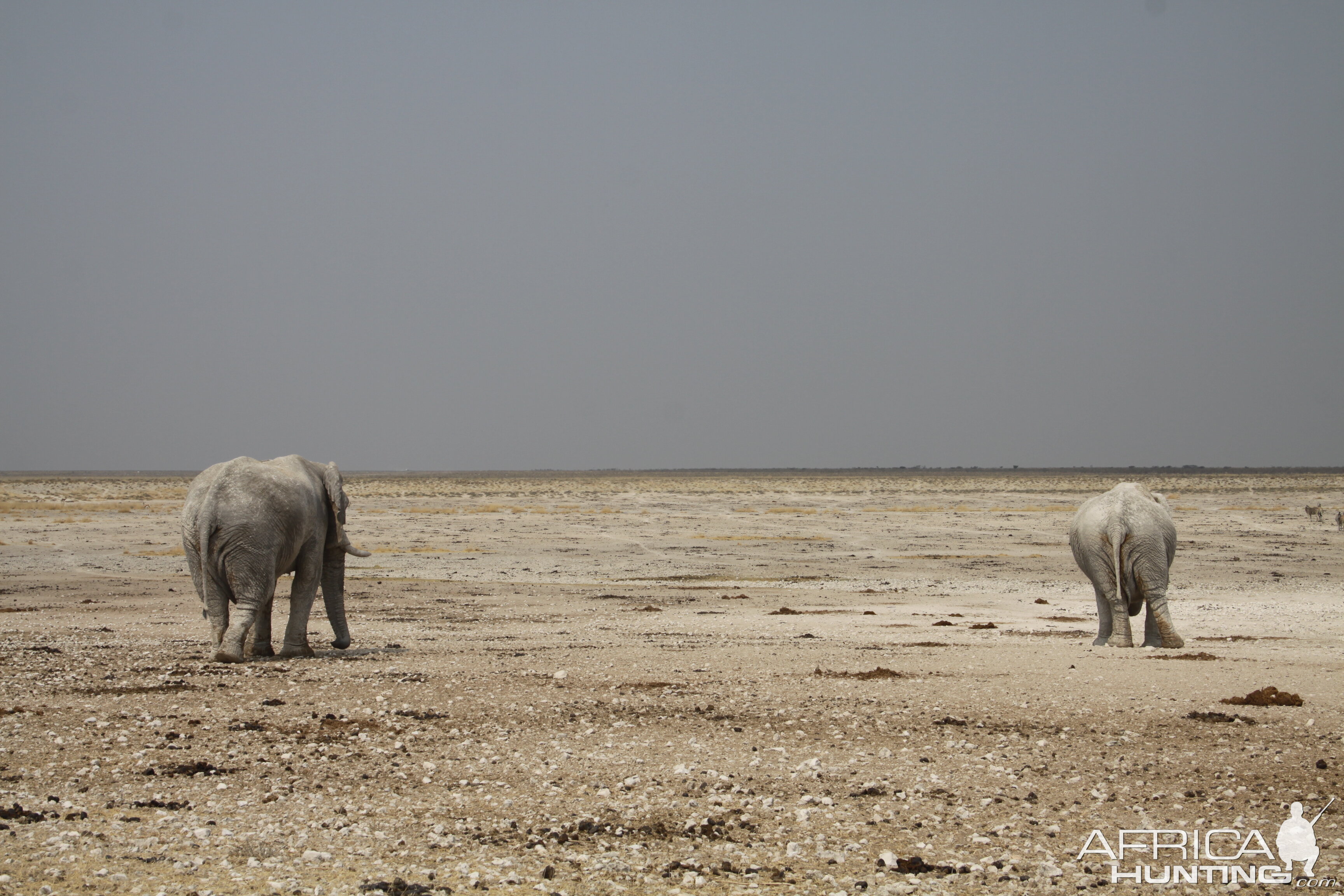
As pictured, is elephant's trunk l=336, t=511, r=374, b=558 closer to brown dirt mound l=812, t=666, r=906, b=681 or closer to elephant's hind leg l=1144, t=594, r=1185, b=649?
brown dirt mound l=812, t=666, r=906, b=681

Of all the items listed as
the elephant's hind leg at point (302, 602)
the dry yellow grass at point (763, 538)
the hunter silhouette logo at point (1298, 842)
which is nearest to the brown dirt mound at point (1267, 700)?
the hunter silhouette logo at point (1298, 842)

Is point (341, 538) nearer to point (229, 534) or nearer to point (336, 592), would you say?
point (336, 592)

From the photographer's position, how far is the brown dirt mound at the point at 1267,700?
1070cm

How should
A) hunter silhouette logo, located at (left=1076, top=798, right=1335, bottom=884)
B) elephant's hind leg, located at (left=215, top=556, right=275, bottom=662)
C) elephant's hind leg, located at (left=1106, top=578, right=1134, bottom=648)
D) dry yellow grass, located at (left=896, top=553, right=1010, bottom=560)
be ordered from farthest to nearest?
dry yellow grass, located at (left=896, top=553, right=1010, bottom=560) → elephant's hind leg, located at (left=1106, top=578, right=1134, bottom=648) → elephant's hind leg, located at (left=215, top=556, right=275, bottom=662) → hunter silhouette logo, located at (left=1076, top=798, right=1335, bottom=884)

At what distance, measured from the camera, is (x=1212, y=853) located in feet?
22.5

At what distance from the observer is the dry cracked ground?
6652mm

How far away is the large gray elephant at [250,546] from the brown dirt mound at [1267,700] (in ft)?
36.4

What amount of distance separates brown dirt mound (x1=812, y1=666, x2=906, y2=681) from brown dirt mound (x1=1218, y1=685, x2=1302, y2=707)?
3.46 meters

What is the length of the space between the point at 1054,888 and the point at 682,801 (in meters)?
2.64

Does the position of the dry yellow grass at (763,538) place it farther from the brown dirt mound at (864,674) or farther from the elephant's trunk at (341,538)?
the brown dirt mound at (864,674)

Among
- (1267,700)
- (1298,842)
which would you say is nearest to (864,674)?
(1267,700)

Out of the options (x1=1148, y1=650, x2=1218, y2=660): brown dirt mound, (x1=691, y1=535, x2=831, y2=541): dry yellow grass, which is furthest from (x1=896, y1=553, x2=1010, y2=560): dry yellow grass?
(x1=1148, y1=650, x2=1218, y2=660): brown dirt mound

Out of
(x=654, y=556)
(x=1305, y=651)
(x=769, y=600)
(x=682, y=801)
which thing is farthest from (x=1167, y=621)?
(x=654, y=556)

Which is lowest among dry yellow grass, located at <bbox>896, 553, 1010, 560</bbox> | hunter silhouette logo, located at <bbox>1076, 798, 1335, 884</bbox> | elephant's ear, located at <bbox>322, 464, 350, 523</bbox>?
dry yellow grass, located at <bbox>896, 553, 1010, 560</bbox>
